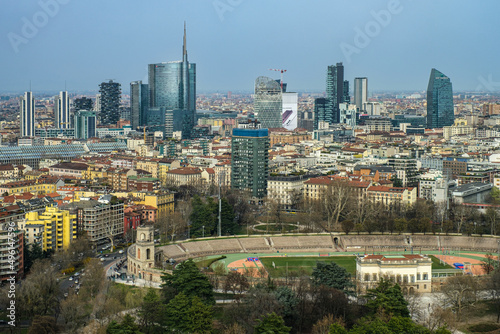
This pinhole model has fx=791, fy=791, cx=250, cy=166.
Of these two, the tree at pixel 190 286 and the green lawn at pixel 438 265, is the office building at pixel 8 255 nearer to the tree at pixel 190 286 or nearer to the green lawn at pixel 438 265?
the tree at pixel 190 286

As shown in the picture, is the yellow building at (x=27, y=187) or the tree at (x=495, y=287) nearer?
the tree at (x=495, y=287)

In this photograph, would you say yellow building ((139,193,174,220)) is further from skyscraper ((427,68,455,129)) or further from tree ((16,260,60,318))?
skyscraper ((427,68,455,129))

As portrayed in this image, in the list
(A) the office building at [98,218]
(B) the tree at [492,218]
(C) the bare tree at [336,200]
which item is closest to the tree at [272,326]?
(A) the office building at [98,218]

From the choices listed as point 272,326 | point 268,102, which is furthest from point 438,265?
point 268,102

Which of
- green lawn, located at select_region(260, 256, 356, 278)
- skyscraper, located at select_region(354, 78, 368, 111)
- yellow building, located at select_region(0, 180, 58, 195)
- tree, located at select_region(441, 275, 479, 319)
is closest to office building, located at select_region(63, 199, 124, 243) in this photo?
green lawn, located at select_region(260, 256, 356, 278)

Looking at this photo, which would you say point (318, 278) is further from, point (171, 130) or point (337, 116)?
point (337, 116)

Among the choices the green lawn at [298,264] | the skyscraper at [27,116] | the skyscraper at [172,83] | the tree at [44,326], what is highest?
the skyscraper at [172,83]
